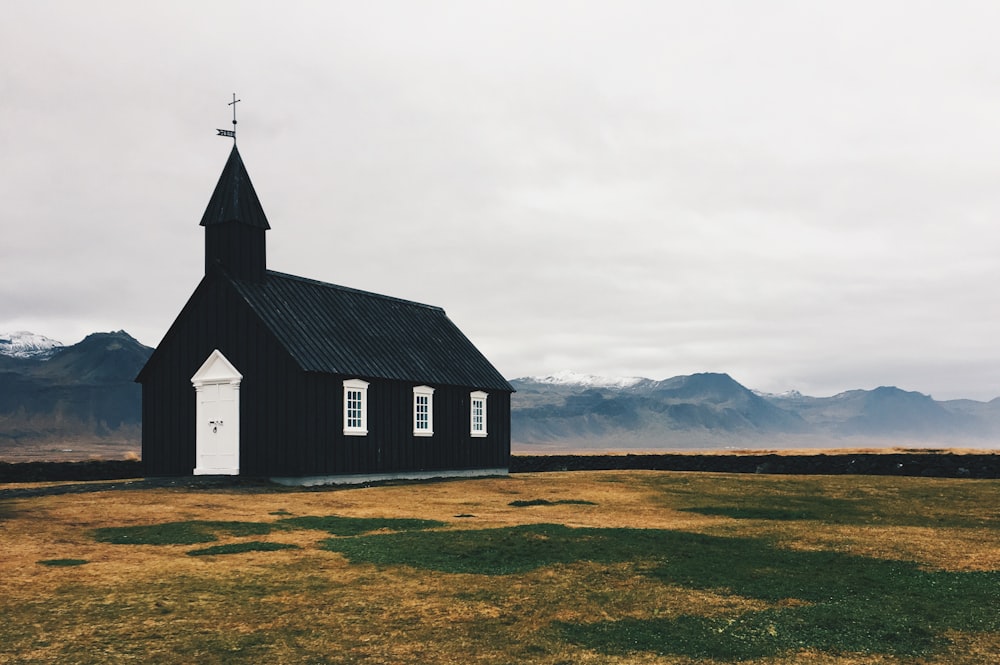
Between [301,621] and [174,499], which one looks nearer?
[301,621]

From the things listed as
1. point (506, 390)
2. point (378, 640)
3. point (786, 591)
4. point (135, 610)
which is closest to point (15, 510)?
point (135, 610)

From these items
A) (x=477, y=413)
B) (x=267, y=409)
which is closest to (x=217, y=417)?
(x=267, y=409)

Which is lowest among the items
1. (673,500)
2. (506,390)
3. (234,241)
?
(673,500)

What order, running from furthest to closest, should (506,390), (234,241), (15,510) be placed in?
(506,390) → (234,241) → (15,510)

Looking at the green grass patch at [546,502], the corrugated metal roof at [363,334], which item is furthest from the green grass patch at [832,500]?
the corrugated metal roof at [363,334]

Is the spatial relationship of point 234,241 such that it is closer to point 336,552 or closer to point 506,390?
point 506,390

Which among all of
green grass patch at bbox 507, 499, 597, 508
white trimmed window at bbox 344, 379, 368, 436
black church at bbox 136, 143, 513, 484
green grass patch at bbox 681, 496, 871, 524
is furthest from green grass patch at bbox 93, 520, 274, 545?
white trimmed window at bbox 344, 379, 368, 436

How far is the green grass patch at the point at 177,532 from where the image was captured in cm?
1881

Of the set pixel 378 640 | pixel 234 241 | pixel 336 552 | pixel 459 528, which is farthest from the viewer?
pixel 234 241

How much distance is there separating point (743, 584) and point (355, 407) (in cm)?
2446

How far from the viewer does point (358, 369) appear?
3706 cm

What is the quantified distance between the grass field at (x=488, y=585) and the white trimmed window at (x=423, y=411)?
14181 millimetres

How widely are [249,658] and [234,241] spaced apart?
28779mm

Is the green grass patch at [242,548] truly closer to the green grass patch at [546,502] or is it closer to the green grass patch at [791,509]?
the green grass patch at [546,502]
